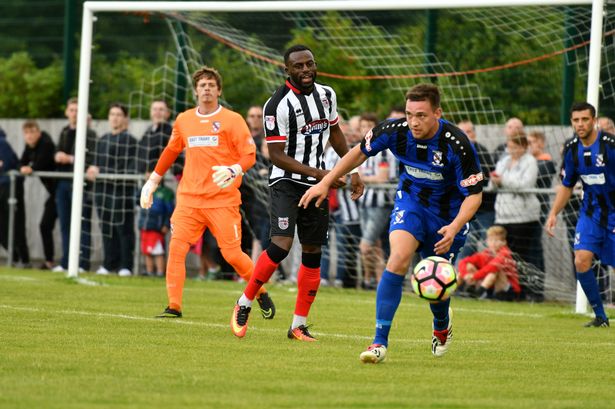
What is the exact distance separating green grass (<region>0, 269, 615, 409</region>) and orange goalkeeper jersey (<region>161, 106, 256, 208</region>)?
1.12 meters

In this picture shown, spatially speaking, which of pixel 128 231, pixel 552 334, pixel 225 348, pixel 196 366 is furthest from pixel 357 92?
pixel 196 366

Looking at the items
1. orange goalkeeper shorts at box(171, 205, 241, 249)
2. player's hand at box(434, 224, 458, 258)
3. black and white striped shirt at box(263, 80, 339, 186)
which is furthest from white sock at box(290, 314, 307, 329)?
player's hand at box(434, 224, 458, 258)

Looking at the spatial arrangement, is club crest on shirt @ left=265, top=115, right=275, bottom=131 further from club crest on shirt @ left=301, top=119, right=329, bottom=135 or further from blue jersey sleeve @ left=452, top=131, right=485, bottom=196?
blue jersey sleeve @ left=452, top=131, right=485, bottom=196

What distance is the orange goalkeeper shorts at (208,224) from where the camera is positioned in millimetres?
11352

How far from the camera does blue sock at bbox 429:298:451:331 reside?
8.77 m

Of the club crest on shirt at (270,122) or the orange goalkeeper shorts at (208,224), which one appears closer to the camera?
the club crest on shirt at (270,122)

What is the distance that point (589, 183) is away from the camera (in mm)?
12125

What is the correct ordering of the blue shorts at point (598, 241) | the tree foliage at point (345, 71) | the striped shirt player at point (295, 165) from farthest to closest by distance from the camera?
1. the tree foliage at point (345, 71)
2. the blue shorts at point (598, 241)
3. the striped shirt player at point (295, 165)

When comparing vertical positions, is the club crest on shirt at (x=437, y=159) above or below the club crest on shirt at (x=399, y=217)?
above

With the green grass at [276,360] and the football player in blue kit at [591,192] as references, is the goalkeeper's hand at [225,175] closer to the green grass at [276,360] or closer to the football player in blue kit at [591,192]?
the green grass at [276,360]

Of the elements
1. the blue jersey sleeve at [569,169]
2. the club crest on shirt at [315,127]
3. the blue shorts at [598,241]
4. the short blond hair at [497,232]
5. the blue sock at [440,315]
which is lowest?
the blue sock at [440,315]

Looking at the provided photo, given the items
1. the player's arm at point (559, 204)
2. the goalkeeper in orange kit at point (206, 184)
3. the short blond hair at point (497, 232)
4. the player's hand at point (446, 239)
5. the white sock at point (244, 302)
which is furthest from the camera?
the short blond hair at point (497, 232)

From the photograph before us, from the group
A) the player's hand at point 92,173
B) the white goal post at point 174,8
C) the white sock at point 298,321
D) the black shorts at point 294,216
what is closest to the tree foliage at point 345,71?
the white goal post at point 174,8

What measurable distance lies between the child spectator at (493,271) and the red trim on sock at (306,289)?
18.8ft
